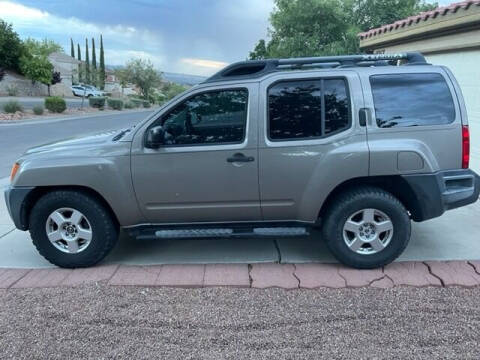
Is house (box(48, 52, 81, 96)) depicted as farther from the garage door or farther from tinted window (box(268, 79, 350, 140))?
tinted window (box(268, 79, 350, 140))

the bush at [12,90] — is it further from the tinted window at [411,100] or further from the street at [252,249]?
the tinted window at [411,100]

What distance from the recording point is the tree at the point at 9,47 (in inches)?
1602

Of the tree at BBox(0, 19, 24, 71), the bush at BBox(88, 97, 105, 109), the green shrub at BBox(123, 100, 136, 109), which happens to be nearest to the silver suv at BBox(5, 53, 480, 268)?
the bush at BBox(88, 97, 105, 109)

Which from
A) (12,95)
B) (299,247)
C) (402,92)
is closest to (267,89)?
(402,92)

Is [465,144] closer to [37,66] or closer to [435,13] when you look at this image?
[435,13]

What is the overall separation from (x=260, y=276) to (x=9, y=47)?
152 ft

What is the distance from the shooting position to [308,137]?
4.09 m

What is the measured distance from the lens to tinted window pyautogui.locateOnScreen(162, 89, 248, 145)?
413 cm

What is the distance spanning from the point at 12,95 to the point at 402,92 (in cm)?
4446

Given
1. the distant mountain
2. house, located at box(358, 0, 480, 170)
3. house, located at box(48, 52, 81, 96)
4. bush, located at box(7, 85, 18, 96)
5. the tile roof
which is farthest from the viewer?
house, located at box(48, 52, 81, 96)

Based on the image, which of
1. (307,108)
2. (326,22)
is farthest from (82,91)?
(307,108)

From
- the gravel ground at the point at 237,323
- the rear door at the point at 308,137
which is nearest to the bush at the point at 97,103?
the gravel ground at the point at 237,323

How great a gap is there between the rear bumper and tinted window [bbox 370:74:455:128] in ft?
1.75

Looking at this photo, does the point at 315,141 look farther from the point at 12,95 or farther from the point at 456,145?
the point at 12,95
